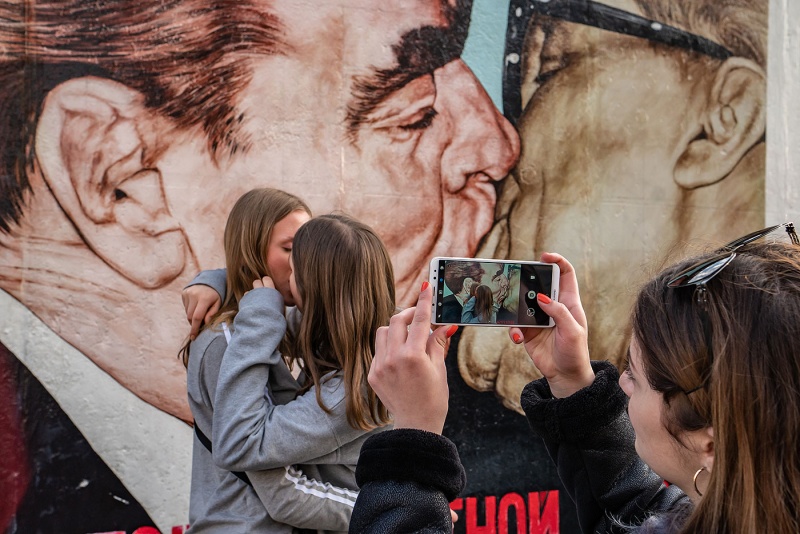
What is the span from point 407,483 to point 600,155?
347 cm

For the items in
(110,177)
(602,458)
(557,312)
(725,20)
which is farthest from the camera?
(725,20)

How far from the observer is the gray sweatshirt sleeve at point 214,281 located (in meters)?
2.42

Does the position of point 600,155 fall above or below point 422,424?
above

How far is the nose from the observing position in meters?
3.92

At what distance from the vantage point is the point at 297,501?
1.93 metres

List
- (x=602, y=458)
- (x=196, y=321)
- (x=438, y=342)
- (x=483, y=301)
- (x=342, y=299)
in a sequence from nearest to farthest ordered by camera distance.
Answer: (x=438, y=342) < (x=602, y=458) < (x=483, y=301) < (x=342, y=299) < (x=196, y=321)

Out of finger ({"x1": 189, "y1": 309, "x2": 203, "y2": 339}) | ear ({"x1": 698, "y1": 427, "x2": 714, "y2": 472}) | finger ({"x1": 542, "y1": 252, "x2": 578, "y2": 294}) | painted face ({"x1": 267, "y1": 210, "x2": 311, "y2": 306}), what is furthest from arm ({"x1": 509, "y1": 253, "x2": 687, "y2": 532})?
finger ({"x1": 189, "y1": 309, "x2": 203, "y2": 339})

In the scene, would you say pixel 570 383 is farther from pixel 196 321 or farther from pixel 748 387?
pixel 196 321

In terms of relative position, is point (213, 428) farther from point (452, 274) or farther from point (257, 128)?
point (257, 128)

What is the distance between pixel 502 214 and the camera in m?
4.03

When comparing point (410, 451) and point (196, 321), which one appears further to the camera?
point (196, 321)

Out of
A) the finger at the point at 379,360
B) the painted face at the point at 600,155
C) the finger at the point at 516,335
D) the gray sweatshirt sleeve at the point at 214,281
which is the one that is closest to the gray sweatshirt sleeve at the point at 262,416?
the gray sweatshirt sleeve at the point at 214,281

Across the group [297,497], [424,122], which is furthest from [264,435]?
[424,122]

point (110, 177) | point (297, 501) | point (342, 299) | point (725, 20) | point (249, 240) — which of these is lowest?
point (297, 501)
